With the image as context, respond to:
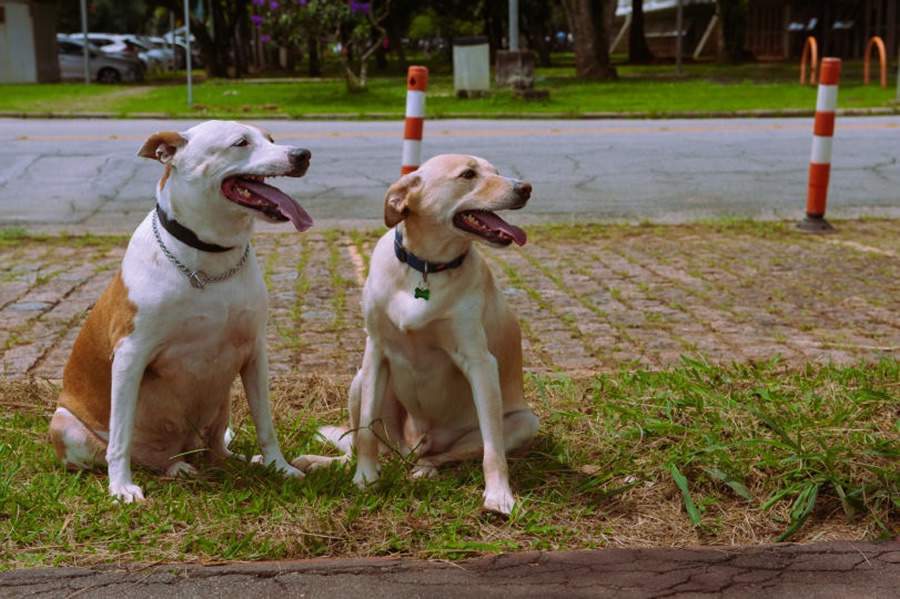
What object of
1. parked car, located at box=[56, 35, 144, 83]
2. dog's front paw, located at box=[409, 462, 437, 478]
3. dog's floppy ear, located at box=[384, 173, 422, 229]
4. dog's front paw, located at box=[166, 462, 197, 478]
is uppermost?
dog's floppy ear, located at box=[384, 173, 422, 229]

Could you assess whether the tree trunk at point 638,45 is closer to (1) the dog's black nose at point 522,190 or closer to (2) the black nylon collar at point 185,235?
(1) the dog's black nose at point 522,190

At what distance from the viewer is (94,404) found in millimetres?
4273

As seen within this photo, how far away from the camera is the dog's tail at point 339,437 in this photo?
14.8 ft

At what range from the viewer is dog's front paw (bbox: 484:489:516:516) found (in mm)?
3879

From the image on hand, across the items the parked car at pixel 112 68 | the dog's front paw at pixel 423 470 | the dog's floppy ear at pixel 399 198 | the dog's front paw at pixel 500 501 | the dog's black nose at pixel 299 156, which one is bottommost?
the parked car at pixel 112 68

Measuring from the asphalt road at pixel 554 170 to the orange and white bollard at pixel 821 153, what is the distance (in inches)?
29.1

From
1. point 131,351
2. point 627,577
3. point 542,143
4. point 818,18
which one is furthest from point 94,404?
point 818,18

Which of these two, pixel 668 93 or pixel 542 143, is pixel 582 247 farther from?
pixel 668 93

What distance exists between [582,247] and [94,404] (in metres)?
5.17

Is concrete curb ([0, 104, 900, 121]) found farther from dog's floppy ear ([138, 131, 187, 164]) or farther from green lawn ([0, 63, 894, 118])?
dog's floppy ear ([138, 131, 187, 164])

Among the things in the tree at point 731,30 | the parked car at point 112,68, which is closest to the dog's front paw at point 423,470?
the parked car at point 112,68

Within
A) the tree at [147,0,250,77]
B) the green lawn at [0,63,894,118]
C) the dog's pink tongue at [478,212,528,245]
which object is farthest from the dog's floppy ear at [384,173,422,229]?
the tree at [147,0,250,77]

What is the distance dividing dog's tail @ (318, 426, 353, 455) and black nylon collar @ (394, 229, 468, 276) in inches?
28.7

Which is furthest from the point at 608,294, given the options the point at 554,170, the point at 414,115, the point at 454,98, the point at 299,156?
the point at 454,98
